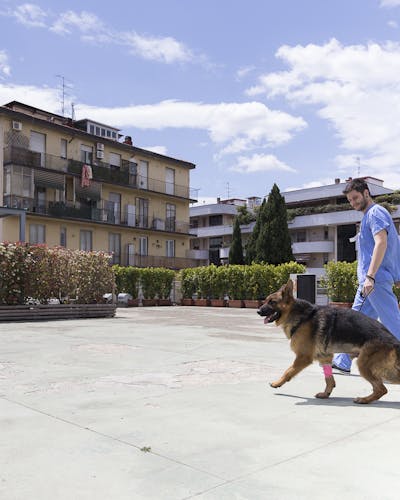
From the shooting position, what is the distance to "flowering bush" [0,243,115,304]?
14.6 m

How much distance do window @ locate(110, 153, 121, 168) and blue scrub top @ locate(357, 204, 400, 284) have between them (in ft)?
121

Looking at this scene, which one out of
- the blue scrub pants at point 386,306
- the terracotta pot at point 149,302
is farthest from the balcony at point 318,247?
the blue scrub pants at point 386,306

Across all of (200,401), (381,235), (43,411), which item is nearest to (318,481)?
(200,401)

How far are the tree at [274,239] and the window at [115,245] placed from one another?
12.5 metres

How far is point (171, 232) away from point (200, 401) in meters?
40.4

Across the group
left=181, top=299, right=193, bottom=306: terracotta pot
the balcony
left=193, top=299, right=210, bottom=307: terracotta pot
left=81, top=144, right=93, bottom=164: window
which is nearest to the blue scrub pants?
left=193, top=299, right=210, bottom=307: terracotta pot

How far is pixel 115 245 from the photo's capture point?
41.2 meters

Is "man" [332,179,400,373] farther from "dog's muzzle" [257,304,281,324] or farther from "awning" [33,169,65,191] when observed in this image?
"awning" [33,169,65,191]

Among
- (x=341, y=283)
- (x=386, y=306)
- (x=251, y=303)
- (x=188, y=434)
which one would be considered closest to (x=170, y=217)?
(x=251, y=303)

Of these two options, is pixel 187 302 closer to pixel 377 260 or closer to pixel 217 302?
pixel 217 302

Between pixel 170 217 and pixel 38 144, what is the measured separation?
1370 cm

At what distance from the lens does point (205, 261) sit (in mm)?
65188

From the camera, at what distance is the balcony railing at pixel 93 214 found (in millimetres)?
34344

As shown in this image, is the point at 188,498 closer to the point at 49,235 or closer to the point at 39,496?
the point at 39,496
